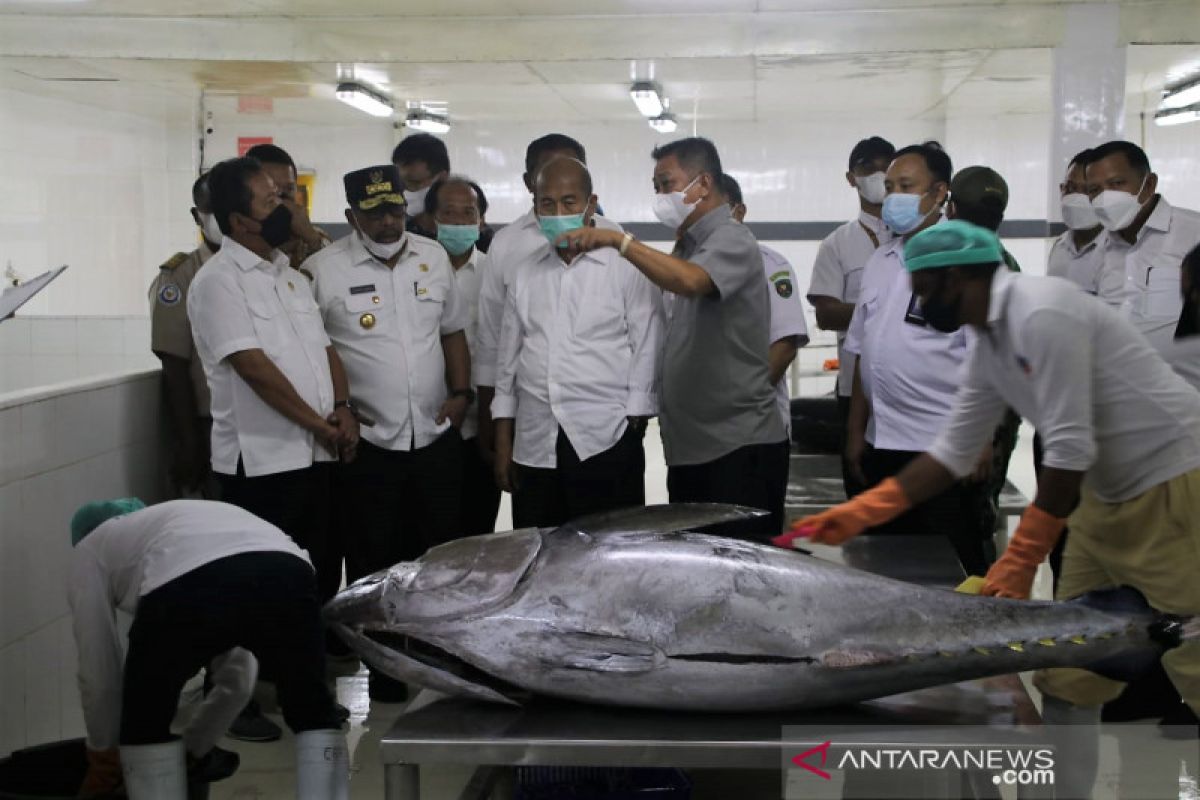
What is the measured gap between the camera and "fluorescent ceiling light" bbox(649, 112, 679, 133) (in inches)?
442

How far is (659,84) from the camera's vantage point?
9.62 meters

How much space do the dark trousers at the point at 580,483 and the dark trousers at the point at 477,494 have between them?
580mm

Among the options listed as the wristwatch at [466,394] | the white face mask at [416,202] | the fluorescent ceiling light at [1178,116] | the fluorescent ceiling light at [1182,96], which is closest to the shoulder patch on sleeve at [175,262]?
the white face mask at [416,202]

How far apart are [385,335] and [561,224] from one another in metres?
0.77

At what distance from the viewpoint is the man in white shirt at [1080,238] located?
4.59 m

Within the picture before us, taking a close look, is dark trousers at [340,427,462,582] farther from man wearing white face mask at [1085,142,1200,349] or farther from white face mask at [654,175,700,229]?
man wearing white face mask at [1085,142,1200,349]

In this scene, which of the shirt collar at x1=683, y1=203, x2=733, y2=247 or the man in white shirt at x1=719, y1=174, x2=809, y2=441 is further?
the man in white shirt at x1=719, y1=174, x2=809, y2=441

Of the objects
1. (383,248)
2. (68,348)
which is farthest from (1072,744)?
(68,348)

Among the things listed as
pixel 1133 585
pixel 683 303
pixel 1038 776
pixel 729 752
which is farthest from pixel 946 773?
pixel 683 303

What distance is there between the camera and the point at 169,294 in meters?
4.33

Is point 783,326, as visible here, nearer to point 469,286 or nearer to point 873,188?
point 873,188

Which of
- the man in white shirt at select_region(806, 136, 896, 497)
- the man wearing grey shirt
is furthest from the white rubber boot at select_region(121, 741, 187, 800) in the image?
the man in white shirt at select_region(806, 136, 896, 497)

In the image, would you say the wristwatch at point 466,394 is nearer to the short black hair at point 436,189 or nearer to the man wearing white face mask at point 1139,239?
the short black hair at point 436,189

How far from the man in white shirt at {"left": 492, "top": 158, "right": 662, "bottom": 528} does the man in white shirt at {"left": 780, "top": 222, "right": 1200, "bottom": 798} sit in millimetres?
1192
